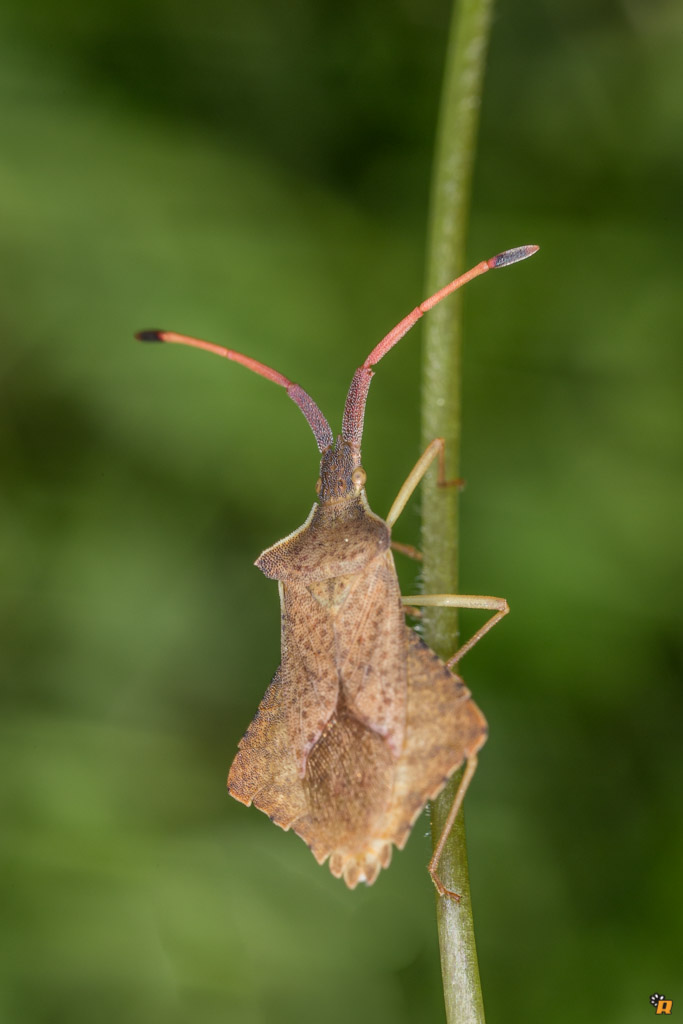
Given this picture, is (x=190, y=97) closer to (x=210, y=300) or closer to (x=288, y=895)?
(x=210, y=300)

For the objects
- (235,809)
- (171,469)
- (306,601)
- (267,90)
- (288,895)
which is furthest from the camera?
(267,90)

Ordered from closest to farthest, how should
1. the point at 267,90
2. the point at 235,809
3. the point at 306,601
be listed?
the point at 306,601 → the point at 235,809 → the point at 267,90

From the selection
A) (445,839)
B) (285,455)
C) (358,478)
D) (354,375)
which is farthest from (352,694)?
(285,455)

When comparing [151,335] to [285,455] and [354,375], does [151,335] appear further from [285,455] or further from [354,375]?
[285,455]

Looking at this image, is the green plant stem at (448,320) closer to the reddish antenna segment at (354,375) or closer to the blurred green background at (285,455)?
the reddish antenna segment at (354,375)

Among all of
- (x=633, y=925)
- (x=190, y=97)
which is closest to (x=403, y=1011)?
(x=633, y=925)

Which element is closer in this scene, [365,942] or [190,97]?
[365,942]
